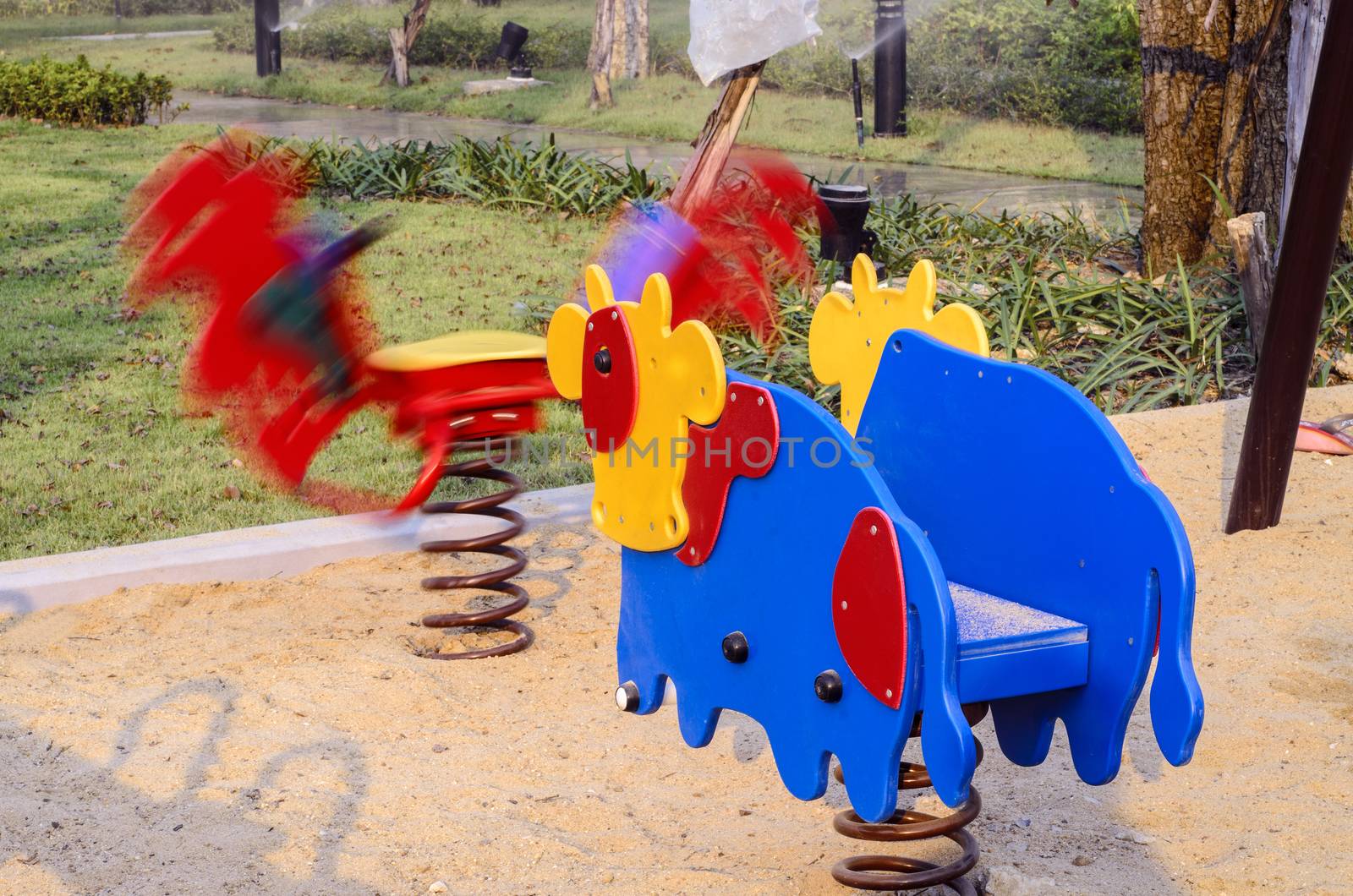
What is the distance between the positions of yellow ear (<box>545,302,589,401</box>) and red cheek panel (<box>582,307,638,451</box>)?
54 mm

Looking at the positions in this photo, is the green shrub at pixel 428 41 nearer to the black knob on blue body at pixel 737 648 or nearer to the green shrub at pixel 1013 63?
the green shrub at pixel 1013 63

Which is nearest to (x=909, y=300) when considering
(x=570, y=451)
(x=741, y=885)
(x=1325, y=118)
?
(x=741, y=885)

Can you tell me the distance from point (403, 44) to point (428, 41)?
3.88 meters

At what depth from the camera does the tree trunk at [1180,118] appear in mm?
6672

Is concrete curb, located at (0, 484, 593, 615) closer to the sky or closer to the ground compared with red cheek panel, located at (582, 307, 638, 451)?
closer to the ground

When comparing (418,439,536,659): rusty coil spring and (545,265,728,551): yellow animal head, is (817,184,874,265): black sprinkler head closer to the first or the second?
(418,439,536,659): rusty coil spring

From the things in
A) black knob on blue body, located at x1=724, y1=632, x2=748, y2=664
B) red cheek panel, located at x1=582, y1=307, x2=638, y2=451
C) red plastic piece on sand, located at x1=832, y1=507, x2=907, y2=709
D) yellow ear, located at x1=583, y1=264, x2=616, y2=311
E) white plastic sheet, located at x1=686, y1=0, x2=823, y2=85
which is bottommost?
black knob on blue body, located at x1=724, y1=632, x2=748, y2=664

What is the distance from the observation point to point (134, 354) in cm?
657

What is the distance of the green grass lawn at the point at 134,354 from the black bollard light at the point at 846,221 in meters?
1.72

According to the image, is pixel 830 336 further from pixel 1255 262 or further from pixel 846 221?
pixel 846 221

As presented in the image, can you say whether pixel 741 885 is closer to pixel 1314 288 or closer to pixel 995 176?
pixel 1314 288

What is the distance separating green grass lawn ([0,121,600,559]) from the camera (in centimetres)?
471

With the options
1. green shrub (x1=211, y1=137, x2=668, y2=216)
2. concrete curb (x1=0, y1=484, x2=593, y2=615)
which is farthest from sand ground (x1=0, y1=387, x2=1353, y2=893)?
green shrub (x1=211, y1=137, x2=668, y2=216)

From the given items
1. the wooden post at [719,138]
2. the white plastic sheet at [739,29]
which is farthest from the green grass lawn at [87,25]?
the white plastic sheet at [739,29]
